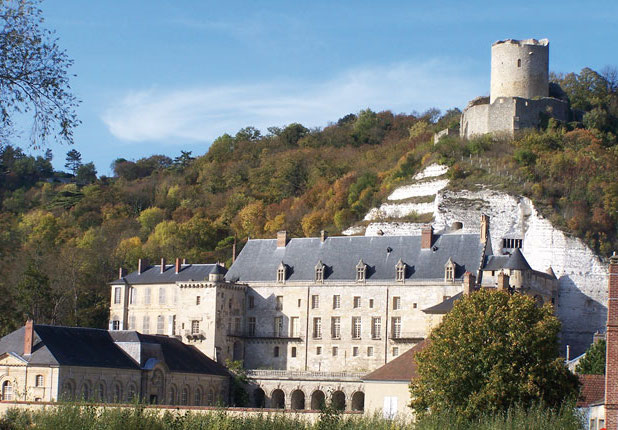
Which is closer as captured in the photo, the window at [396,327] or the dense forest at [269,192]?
the window at [396,327]

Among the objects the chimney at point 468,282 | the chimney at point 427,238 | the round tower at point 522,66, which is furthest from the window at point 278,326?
the round tower at point 522,66

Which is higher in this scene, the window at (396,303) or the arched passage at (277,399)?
the window at (396,303)

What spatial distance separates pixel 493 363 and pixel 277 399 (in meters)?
27.3

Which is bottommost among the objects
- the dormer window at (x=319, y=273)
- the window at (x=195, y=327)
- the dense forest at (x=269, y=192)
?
the window at (x=195, y=327)

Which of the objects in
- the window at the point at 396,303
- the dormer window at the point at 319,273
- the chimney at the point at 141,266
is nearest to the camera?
the window at the point at 396,303

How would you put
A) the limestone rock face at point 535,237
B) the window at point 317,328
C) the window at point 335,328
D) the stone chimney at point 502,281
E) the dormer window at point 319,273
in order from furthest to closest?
the limestone rock face at point 535,237 < the dormer window at point 319,273 < the window at point 317,328 < the window at point 335,328 < the stone chimney at point 502,281

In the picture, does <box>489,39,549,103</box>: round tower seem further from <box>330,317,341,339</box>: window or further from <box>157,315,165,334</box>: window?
<box>157,315,165,334</box>: window

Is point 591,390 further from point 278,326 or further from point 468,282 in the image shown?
point 278,326

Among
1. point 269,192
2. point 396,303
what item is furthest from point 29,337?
point 269,192

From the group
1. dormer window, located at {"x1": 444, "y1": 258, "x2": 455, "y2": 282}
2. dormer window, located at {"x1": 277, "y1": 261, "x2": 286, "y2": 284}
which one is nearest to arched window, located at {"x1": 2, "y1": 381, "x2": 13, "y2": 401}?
dormer window, located at {"x1": 277, "y1": 261, "x2": 286, "y2": 284}

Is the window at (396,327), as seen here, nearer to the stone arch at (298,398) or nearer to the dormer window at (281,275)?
the stone arch at (298,398)

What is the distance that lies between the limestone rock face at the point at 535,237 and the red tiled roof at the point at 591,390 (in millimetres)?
24562

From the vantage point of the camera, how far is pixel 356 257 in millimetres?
65562

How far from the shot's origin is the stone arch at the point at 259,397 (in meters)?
62.5
